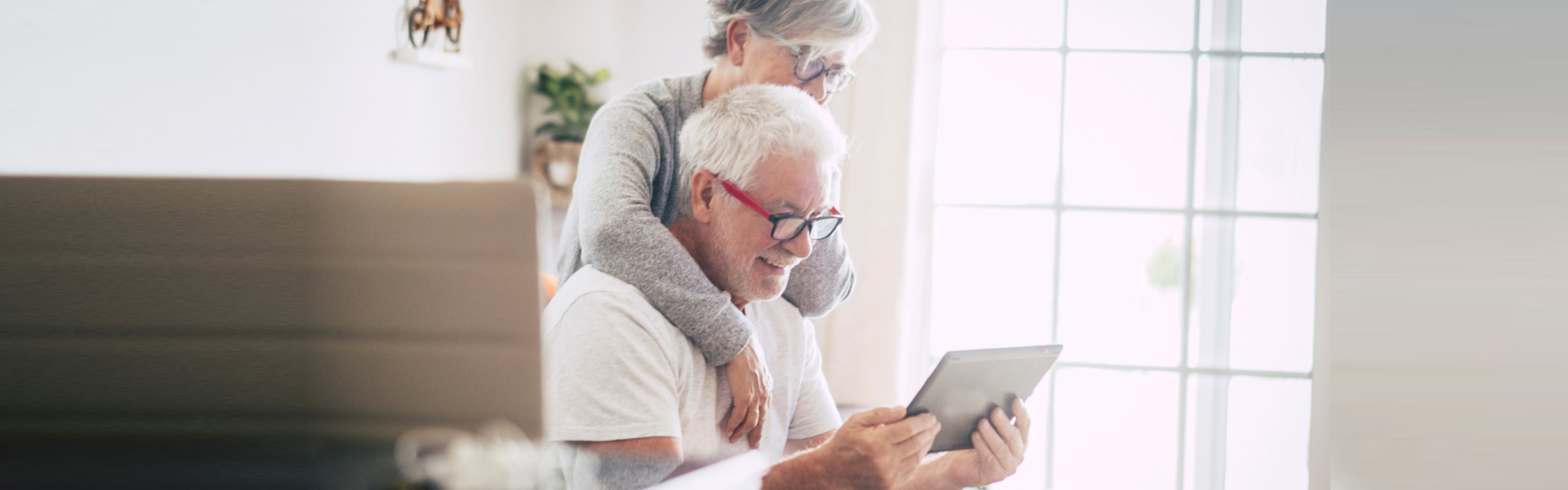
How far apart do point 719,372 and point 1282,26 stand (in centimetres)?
269

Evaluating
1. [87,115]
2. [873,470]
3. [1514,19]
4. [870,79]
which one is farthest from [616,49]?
[1514,19]

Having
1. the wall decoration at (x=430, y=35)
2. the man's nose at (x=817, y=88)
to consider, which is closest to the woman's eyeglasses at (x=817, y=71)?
the man's nose at (x=817, y=88)

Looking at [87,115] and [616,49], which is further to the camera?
[616,49]

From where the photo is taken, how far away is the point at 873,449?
1.05 metres

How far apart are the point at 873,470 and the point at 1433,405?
67 cm

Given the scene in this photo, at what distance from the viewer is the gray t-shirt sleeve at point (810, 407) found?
1.40 meters

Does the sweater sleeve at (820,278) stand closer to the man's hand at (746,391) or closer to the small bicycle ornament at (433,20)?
the man's hand at (746,391)

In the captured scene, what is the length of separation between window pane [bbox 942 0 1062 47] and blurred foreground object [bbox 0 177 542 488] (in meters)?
2.71

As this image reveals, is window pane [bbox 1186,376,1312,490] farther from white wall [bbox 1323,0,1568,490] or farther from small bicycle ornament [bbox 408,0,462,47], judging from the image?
small bicycle ornament [bbox 408,0,462,47]

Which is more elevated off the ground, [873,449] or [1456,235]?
[1456,235]

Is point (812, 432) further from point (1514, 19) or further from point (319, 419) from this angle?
point (1514, 19)

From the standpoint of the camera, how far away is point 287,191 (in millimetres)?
565

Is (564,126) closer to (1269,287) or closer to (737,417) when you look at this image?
(737,417)

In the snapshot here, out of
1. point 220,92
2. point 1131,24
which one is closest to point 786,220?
point 220,92
